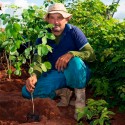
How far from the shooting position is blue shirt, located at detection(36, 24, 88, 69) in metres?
4.02

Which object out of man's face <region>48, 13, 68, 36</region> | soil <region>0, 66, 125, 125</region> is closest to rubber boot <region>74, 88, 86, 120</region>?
soil <region>0, 66, 125, 125</region>

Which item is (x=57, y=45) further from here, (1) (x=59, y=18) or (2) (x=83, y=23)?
(2) (x=83, y=23)

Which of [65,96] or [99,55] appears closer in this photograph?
[65,96]

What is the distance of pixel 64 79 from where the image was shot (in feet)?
13.6

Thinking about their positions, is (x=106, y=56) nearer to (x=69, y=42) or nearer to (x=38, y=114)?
(x=69, y=42)

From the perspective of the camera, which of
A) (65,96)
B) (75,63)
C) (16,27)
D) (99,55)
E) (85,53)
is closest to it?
(16,27)

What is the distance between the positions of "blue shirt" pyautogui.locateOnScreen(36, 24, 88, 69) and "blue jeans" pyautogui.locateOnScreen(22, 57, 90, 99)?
22cm

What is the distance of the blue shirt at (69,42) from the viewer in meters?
4.02

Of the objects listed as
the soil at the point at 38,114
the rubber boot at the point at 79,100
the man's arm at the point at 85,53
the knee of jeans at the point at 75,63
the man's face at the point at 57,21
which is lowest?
the soil at the point at 38,114

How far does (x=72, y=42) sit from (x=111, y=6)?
421cm

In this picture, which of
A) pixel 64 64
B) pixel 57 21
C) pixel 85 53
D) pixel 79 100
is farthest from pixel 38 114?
pixel 57 21

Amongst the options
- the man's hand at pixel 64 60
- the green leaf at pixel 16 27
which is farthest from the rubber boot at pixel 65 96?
the green leaf at pixel 16 27

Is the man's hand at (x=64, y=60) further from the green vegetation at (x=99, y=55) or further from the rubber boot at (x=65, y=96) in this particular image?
the rubber boot at (x=65, y=96)

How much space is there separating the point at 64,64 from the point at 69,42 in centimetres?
41
